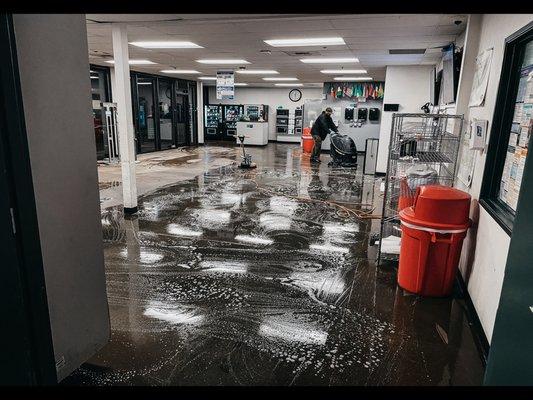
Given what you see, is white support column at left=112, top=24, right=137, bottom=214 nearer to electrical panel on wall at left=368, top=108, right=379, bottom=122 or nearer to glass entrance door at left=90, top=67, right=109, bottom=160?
glass entrance door at left=90, top=67, right=109, bottom=160

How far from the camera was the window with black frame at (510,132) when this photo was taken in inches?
98.0

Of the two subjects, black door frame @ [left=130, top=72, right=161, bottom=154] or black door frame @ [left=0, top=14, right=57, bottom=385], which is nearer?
black door frame @ [left=0, top=14, right=57, bottom=385]

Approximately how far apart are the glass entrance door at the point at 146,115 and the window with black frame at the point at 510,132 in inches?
446

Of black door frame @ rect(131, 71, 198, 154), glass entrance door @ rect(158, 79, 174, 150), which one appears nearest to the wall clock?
Answer: black door frame @ rect(131, 71, 198, 154)

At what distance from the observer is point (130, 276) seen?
3.51 meters

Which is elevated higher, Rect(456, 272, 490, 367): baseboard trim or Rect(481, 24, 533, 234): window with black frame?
Rect(481, 24, 533, 234): window with black frame

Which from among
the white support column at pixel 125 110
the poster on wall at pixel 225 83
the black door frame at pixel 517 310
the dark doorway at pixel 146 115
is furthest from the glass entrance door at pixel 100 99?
the black door frame at pixel 517 310

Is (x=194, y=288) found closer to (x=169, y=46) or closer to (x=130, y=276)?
(x=130, y=276)

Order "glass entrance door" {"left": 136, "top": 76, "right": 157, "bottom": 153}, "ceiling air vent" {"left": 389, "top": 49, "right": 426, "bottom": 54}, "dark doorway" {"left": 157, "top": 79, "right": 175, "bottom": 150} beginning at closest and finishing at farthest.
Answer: "ceiling air vent" {"left": 389, "top": 49, "right": 426, "bottom": 54}, "glass entrance door" {"left": 136, "top": 76, "right": 157, "bottom": 153}, "dark doorway" {"left": 157, "top": 79, "right": 175, "bottom": 150}

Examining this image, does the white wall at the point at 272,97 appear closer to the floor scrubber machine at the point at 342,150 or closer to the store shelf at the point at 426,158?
the floor scrubber machine at the point at 342,150

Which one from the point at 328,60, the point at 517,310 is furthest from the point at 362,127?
the point at 517,310

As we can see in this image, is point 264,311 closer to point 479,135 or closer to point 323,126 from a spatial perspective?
point 479,135

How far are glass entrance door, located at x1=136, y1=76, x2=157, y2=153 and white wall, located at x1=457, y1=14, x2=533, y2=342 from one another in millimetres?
11069

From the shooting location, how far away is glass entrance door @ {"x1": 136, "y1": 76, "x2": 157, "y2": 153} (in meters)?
12.8
